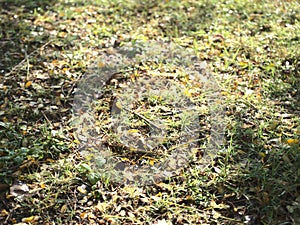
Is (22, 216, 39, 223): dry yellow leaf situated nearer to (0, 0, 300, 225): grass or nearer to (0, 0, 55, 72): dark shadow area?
(0, 0, 300, 225): grass

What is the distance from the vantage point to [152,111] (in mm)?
3371

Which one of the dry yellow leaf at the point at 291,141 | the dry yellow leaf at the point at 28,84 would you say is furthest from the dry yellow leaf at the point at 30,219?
the dry yellow leaf at the point at 291,141

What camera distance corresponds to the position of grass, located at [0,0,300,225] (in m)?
2.69

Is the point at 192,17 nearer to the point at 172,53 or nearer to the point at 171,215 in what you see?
the point at 172,53

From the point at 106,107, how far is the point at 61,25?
1478 mm

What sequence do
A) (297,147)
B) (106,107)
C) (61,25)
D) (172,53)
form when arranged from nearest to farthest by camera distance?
(297,147) < (106,107) < (172,53) < (61,25)

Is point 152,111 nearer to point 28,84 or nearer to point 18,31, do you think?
point 28,84

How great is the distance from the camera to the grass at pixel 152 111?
2686mm

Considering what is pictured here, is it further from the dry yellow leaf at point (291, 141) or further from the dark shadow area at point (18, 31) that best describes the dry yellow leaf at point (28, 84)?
the dry yellow leaf at point (291, 141)

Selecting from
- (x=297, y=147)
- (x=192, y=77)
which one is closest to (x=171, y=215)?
(x=297, y=147)

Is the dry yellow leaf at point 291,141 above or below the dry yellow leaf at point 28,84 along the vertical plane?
above

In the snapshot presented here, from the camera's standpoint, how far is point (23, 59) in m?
3.94

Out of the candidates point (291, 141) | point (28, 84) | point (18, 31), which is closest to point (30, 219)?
point (28, 84)

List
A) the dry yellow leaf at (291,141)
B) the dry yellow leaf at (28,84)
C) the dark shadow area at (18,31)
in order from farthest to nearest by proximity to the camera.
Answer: the dark shadow area at (18,31), the dry yellow leaf at (28,84), the dry yellow leaf at (291,141)
